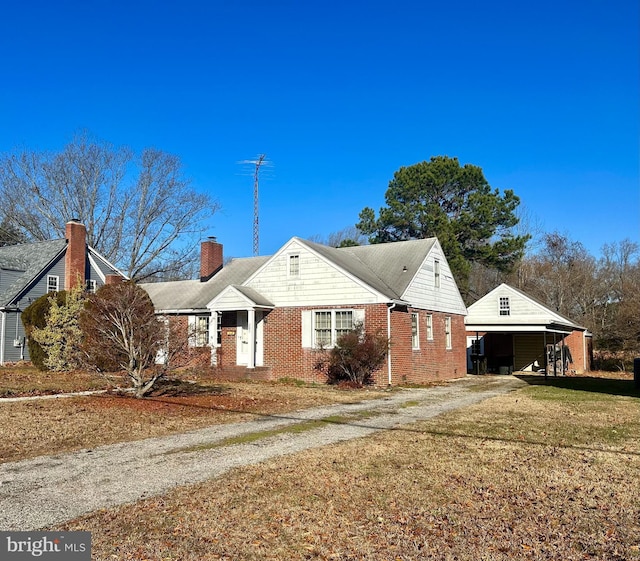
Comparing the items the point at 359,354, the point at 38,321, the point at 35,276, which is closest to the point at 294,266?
the point at 359,354

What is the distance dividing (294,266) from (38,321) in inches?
438

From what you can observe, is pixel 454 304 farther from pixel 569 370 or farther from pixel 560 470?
pixel 560 470

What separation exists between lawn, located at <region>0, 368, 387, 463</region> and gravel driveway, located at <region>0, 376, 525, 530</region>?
0.68m

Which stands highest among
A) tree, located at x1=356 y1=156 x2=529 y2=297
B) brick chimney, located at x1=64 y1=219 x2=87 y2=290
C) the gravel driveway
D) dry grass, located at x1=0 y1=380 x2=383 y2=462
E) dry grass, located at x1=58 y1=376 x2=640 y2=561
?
tree, located at x1=356 y1=156 x2=529 y2=297

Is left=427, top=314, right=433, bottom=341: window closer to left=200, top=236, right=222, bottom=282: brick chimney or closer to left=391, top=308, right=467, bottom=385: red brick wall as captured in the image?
left=391, top=308, right=467, bottom=385: red brick wall

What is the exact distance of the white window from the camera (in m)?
20.3

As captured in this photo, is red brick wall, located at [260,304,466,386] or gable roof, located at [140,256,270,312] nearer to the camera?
red brick wall, located at [260,304,466,386]

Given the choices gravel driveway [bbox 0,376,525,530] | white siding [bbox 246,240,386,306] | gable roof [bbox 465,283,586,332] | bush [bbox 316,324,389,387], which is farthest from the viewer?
gable roof [bbox 465,283,586,332]

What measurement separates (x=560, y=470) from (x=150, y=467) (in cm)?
520

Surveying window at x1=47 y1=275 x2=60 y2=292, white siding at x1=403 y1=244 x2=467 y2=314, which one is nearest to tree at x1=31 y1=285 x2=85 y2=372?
window at x1=47 y1=275 x2=60 y2=292

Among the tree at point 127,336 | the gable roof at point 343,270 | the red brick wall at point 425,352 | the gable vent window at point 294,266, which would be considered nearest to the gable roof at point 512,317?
the red brick wall at point 425,352

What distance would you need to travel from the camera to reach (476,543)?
4.83 m

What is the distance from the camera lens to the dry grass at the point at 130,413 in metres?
9.22

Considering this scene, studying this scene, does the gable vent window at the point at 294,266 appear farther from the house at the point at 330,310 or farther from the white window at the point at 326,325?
the white window at the point at 326,325
